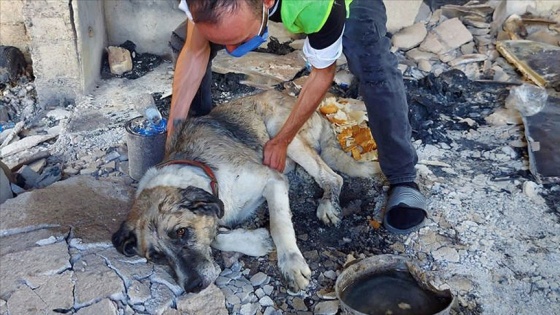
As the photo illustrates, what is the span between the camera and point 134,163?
4.43m

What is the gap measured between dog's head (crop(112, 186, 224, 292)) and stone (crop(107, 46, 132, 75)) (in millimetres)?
3176

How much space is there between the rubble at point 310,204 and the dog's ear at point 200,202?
19.0 inches

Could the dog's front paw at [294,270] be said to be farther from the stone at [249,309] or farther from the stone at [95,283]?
the stone at [95,283]

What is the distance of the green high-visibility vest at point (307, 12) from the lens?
303 cm

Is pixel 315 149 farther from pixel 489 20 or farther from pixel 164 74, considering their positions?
pixel 489 20

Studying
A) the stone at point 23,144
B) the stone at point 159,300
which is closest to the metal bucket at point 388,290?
the stone at point 159,300

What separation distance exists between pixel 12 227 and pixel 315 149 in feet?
7.36

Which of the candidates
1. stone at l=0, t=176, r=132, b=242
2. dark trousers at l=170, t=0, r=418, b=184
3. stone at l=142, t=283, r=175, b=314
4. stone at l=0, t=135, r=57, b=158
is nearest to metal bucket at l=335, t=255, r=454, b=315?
dark trousers at l=170, t=0, r=418, b=184

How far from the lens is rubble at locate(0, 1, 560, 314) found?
11.2 ft

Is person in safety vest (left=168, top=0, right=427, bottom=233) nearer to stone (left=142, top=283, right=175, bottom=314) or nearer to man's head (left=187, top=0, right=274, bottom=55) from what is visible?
man's head (left=187, top=0, right=274, bottom=55)

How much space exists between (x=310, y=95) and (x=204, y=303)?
1.40m

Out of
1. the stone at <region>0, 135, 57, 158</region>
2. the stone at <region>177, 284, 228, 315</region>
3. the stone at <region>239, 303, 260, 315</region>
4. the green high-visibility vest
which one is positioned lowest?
the stone at <region>0, 135, 57, 158</region>

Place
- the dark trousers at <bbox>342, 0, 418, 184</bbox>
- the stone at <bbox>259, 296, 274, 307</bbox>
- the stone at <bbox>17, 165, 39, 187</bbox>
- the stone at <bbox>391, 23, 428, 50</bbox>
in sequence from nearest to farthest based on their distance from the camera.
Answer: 1. the stone at <bbox>259, 296, 274, 307</bbox>
2. the dark trousers at <bbox>342, 0, 418, 184</bbox>
3. the stone at <bbox>17, 165, 39, 187</bbox>
4. the stone at <bbox>391, 23, 428, 50</bbox>

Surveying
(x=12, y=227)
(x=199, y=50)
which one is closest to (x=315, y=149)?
(x=199, y=50)
